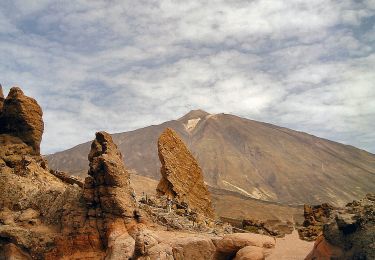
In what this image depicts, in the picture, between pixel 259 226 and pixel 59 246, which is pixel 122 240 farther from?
pixel 259 226

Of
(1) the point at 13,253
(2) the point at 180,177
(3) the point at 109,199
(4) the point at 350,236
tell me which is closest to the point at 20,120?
(1) the point at 13,253

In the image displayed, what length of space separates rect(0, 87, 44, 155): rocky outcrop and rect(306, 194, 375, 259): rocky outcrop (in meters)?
23.2

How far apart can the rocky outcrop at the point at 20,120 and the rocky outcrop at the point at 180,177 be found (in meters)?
10.6

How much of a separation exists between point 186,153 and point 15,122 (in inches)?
580

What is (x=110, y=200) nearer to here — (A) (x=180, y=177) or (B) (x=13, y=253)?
(B) (x=13, y=253)

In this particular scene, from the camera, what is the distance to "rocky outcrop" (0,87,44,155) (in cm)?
2992

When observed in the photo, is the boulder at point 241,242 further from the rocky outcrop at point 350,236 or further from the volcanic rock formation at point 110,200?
the volcanic rock formation at point 110,200

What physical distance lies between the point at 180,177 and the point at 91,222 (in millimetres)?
15331

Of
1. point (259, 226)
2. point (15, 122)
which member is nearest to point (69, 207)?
point (15, 122)

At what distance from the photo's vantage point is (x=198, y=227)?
26.0m

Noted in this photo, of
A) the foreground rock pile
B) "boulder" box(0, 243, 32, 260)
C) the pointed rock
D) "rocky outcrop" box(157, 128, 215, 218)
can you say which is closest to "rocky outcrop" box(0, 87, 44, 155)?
the foreground rock pile

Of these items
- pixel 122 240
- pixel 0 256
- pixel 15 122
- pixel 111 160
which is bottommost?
pixel 0 256

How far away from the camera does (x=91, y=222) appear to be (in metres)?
21.7

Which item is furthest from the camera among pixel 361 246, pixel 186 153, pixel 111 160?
pixel 186 153
